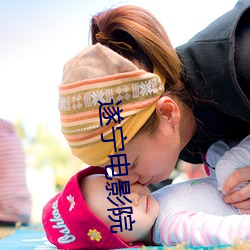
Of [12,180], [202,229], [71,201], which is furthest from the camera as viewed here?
[12,180]

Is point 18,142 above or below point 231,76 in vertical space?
below

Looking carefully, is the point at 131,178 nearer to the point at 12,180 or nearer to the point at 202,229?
the point at 202,229

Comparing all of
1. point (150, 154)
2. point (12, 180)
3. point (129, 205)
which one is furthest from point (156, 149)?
point (12, 180)

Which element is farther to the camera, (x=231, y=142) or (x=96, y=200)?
(x=231, y=142)

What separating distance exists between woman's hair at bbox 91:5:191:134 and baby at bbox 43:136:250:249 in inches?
5.5

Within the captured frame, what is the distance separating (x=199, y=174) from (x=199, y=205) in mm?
1305

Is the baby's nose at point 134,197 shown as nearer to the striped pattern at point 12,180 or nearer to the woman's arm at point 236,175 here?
the woman's arm at point 236,175

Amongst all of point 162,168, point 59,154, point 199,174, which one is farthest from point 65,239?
point 59,154

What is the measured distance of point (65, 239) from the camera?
34.7 inches

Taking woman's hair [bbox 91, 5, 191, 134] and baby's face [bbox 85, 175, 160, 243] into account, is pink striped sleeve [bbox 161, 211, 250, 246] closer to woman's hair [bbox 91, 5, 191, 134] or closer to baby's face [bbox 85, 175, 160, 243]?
baby's face [bbox 85, 175, 160, 243]

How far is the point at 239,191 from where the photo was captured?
934 mm

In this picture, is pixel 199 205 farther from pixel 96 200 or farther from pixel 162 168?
pixel 96 200

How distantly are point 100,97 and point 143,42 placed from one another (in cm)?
15

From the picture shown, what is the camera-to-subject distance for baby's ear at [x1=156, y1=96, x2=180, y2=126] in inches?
34.1
